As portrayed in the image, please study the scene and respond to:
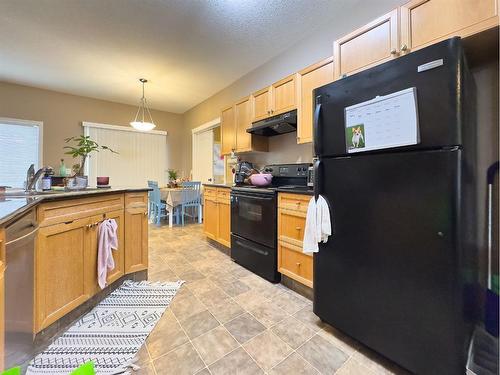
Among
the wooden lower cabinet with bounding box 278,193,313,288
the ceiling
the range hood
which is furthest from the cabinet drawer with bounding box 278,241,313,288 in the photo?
the ceiling

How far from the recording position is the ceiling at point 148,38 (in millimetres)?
2238

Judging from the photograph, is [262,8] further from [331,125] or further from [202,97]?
[202,97]

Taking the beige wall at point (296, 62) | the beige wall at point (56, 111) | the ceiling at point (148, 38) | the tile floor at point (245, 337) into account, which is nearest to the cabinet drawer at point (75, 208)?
the tile floor at point (245, 337)

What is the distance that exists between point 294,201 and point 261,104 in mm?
1488

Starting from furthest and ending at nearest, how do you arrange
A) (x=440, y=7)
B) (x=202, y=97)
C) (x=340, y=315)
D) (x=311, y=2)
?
(x=202, y=97) < (x=311, y=2) < (x=340, y=315) < (x=440, y=7)

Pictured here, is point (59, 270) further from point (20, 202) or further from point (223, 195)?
point (223, 195)

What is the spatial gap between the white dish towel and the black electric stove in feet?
1.77

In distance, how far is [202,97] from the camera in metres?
4.83

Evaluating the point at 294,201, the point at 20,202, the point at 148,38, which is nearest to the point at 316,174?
the point at 294,201

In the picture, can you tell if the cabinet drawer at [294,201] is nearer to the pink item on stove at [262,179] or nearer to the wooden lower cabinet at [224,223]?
the pink item on stove at [262,179]

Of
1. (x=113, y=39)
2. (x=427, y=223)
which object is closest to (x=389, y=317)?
(x=427, y=223)

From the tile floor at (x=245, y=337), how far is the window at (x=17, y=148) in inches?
160

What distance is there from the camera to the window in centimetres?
409

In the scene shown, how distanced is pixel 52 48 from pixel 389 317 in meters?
4.57
